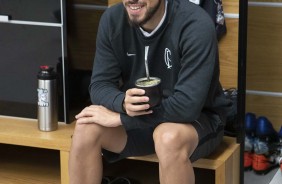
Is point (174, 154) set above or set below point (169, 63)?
below

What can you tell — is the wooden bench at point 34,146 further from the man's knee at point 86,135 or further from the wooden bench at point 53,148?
the man's knee at point 86,135

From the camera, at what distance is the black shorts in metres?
2.29

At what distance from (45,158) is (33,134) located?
0.45 m

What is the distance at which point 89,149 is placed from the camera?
2.26 metres

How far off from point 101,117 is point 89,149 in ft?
0.41

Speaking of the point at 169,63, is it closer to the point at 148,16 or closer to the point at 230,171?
the point at 148,16

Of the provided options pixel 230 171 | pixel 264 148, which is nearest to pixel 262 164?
pixel 264 148

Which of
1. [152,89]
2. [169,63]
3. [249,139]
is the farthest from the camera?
[249,139]

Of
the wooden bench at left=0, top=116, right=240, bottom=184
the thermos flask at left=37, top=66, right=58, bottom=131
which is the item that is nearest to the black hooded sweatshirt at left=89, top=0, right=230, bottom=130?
the wooden bench at left=0, top=116, right=240, bottom=184

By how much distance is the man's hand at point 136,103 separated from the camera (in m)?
2.09

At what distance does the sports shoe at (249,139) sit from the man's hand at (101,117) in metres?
0.69

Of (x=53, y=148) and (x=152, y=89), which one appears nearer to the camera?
(x=152, y=89)

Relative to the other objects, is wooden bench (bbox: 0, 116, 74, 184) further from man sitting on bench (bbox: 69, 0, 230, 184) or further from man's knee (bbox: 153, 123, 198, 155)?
man's knee (bbox: 153, 123, 198, 155)

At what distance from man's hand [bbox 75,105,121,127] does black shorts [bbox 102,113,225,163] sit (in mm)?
120
